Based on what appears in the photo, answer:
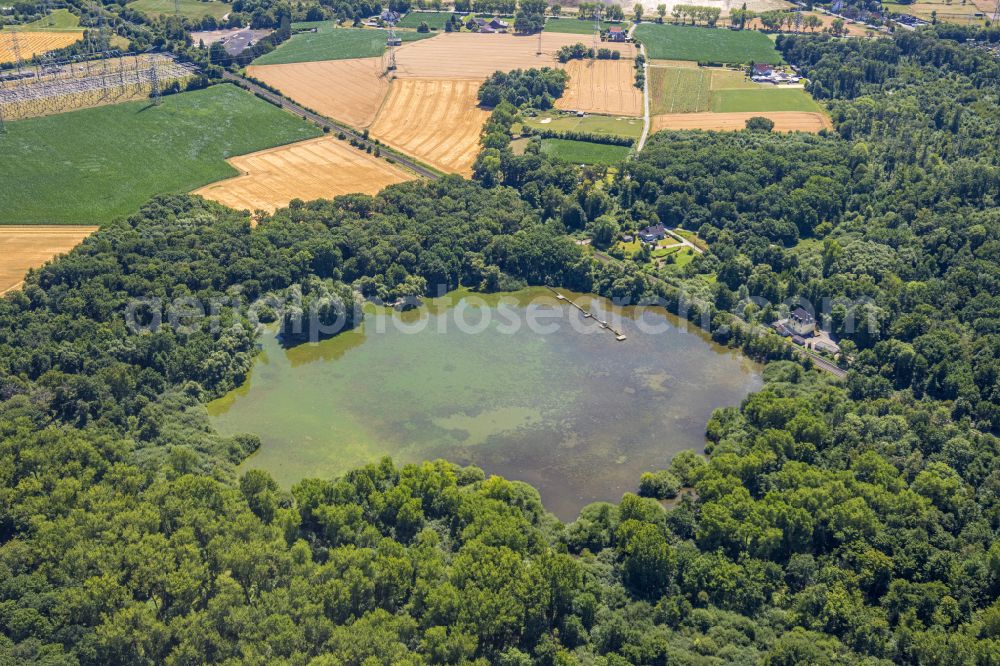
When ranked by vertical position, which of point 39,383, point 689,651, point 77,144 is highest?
point 77,144

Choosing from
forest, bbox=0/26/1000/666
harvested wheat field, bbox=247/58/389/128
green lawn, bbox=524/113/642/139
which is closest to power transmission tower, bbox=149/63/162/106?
harvested wheat field, bbox=247/58/389/128

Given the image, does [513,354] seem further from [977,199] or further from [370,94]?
[370,94]

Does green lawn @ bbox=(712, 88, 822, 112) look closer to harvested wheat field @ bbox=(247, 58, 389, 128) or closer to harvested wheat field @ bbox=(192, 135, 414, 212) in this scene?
harvested wheat field @ bbox=(247, 58, 389, 128)

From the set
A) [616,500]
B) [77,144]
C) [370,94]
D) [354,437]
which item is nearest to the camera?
[616,500]

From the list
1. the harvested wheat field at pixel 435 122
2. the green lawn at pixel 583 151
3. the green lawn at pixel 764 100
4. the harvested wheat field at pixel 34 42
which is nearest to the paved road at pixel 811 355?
the green lawn at pixel 583 151

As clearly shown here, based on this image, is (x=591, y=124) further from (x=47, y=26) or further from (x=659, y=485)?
(x=47, y=26)

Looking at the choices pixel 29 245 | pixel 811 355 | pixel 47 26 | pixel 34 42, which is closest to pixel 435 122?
pixel 29 245

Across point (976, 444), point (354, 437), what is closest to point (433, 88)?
point (354, 437)

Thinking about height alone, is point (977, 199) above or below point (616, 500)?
above
